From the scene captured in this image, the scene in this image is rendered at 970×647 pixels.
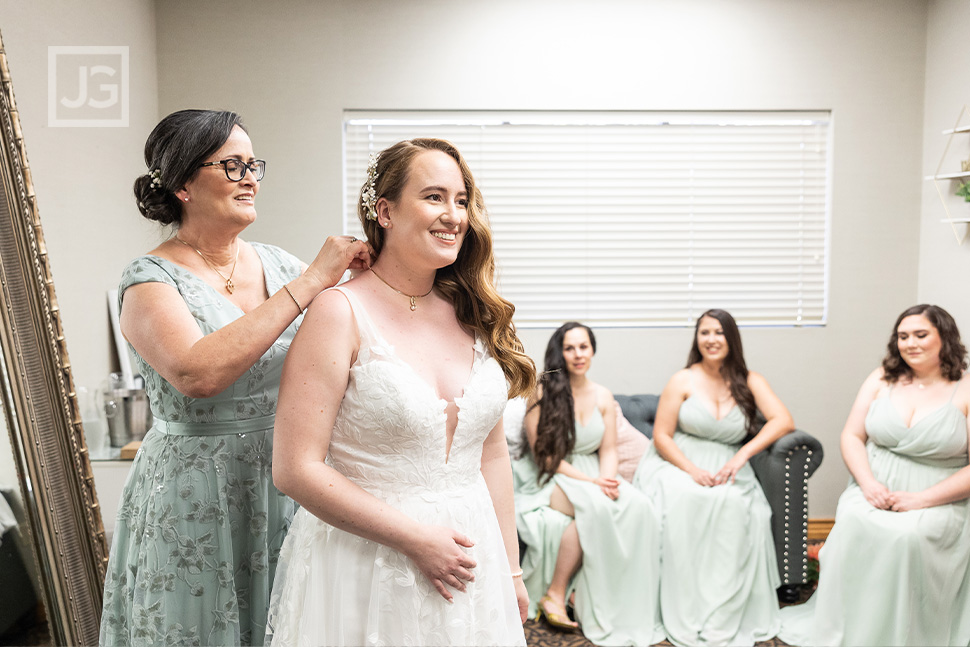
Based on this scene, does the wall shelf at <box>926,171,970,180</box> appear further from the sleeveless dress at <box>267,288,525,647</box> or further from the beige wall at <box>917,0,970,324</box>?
the sleeveless dress at <box>267,288,525,647</box>

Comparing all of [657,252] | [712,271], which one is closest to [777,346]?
[712,271]

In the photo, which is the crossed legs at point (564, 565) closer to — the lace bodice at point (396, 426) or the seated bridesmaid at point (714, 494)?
the seated bridesmaid at point (714, 494)

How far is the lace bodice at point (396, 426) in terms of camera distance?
1264 millimetres

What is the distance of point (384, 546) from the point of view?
4.21 feet

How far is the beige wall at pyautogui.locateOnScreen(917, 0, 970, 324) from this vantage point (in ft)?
12.6

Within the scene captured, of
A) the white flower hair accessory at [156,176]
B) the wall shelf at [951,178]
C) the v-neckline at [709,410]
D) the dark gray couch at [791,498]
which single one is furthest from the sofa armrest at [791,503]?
the white flower hair accessory at [156,176]

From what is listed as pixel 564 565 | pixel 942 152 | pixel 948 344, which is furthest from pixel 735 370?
pixel 942 152

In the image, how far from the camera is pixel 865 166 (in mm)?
4180

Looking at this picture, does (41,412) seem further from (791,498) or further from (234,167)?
(791,498)

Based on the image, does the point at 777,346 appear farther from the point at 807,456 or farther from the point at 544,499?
the point at 544,499

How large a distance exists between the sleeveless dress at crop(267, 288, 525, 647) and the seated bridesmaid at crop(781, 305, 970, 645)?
7.04ft

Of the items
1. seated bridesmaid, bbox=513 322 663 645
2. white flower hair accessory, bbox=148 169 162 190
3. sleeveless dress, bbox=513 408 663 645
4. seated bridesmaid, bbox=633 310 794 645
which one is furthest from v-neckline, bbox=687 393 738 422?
white flower hair accessory, bbox=148 169 162 190

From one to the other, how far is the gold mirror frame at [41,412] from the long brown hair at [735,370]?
2.62 m

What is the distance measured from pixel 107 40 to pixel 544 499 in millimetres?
2474
